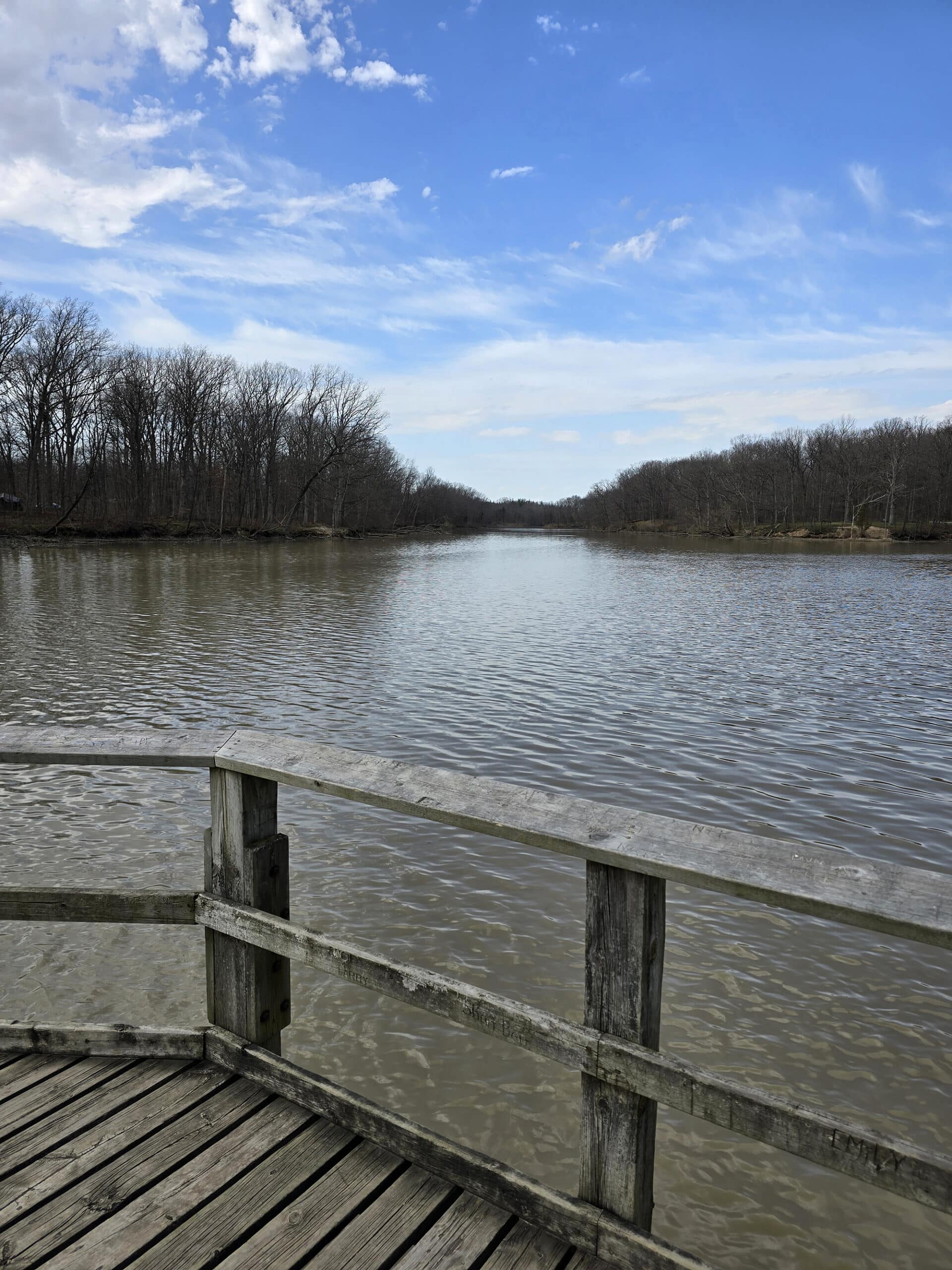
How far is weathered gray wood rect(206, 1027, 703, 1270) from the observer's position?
2146mm

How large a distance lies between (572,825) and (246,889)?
4.08 feet

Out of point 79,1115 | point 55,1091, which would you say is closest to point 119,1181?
point 79,1115

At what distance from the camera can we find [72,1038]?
9.78ft

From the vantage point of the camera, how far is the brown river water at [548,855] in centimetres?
377

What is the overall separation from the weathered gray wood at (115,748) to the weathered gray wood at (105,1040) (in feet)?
3.18

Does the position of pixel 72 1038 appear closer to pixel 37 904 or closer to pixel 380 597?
pixel 37 904

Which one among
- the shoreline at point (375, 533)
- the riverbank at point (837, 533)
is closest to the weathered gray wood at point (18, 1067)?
the shoreline at point (375, 533)

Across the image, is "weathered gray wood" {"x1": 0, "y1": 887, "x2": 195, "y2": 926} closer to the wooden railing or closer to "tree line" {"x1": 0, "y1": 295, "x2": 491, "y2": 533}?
the wooden railing

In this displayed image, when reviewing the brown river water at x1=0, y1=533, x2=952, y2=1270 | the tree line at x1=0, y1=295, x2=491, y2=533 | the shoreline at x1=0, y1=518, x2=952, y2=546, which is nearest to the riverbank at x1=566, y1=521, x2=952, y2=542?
the shoreline at x1=0, y1=518, x2=952, y2=546

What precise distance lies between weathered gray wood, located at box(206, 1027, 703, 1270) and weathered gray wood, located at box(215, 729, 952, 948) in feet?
3.11

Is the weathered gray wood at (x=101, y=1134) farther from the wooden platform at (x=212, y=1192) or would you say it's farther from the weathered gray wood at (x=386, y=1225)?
the weathered gray wood at (x=386, y=1225)

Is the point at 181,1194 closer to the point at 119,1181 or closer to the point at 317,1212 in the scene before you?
the point at 119,1181

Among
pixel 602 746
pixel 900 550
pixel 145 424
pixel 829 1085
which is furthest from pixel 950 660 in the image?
pixel 145 424

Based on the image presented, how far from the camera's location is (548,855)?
689 cm
